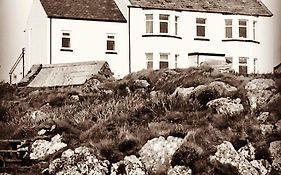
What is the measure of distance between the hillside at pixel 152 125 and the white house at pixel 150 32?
0.56 meters

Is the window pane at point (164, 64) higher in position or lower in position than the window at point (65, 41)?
lower

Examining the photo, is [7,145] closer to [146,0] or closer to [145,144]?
[145,144]

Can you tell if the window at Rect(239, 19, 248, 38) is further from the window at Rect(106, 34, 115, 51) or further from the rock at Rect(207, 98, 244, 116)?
the rock at Rect(207, 98, 244, 116)

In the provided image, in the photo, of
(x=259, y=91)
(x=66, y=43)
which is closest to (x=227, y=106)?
(x=259, y=91)

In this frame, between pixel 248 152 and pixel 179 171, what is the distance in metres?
0.24

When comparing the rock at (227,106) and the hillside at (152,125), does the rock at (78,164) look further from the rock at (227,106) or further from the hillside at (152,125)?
the rock at (227,106)

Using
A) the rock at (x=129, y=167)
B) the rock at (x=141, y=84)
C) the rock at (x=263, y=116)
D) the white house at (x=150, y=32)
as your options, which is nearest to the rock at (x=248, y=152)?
the rock at (x=263, y=116)

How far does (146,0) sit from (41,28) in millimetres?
950

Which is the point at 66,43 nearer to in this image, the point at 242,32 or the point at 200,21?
the point at 200,21

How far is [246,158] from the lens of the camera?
227 centimetres

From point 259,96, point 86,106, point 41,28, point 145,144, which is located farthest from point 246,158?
point 41,28

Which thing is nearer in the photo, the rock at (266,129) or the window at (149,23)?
the rock at (266,129)

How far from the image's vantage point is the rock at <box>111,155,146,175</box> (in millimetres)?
2270

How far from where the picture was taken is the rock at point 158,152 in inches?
91.7
